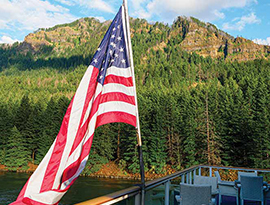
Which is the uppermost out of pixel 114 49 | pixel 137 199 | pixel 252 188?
pixel 114 49

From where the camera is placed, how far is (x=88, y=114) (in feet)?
8.80

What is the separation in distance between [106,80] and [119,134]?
127 ft

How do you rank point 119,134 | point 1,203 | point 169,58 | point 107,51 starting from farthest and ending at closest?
1. point 169,58
2. point 119,134
3. point 1,203
4. point 107,51

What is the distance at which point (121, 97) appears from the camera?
2967mm

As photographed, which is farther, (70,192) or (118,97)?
(70,192)

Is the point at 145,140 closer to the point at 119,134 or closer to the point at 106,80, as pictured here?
the point at 119,134

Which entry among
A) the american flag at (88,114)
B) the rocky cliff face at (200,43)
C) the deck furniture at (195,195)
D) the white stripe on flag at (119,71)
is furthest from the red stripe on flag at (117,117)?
the rocky cliff face at (200,43)

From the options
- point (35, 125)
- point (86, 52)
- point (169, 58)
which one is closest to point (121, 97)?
point (35, 125)

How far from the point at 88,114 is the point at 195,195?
2.42 meters

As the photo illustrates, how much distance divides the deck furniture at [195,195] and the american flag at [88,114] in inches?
70.4

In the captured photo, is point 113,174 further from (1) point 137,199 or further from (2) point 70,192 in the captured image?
(1) point 137,199

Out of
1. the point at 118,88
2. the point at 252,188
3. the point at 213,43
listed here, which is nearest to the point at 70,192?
the point at 252,188

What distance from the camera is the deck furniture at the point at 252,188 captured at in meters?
4.95

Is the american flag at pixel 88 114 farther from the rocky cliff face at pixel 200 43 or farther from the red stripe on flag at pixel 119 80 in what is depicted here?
the rocky cliff face at pixel 200 43
